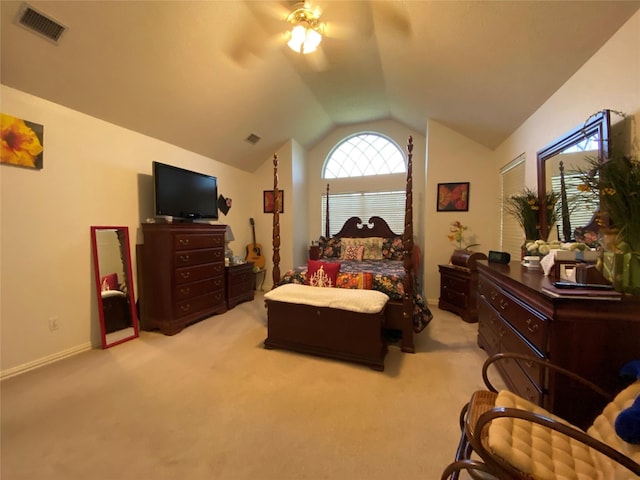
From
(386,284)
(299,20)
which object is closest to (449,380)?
(386,284)

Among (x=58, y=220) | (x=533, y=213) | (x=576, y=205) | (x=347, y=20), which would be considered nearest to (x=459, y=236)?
(x=533, y=213)

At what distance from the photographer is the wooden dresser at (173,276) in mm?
3109

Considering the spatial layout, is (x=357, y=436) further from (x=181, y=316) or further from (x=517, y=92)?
(x=517, y=92)

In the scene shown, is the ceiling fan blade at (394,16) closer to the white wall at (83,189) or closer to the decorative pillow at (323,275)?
the white wall at (83,189)

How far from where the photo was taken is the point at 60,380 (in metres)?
2.17

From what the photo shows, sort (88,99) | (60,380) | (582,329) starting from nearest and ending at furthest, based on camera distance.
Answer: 1. (582,329)
2. (60,380)
3. (88,99)

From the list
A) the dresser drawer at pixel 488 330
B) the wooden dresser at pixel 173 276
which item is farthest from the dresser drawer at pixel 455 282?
the wooden dresser at pixel 173 276

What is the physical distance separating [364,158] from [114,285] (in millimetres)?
4372

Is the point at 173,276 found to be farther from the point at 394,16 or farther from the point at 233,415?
the point at 394,16

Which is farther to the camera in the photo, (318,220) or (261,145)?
(318,220)

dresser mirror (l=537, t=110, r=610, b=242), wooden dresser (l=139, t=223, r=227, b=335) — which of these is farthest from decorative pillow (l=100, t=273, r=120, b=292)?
dresser mirror (l=537, t=110, r=610, b=242)

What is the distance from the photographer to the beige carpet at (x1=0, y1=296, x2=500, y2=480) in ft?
4.67

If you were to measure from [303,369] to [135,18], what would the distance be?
3.19m

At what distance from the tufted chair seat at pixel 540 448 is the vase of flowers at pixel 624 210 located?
1.65ft
